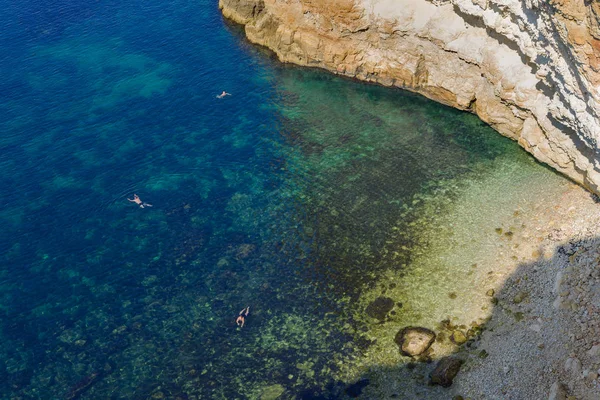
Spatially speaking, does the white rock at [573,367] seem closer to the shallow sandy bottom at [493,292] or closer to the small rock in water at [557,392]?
the shallow sandy bottom at [493,292]

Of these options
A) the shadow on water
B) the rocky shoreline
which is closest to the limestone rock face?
the rocky shoreline

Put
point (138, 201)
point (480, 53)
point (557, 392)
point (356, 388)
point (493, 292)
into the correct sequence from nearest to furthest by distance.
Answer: point (557, 392), point (356, 388), point (493, 292), point (138, 201), point (480, 53)

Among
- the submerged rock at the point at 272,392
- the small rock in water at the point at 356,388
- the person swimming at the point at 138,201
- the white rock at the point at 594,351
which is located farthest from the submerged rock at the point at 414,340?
the person swimming at the point at 138,201

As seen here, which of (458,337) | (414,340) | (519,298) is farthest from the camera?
(519,298)

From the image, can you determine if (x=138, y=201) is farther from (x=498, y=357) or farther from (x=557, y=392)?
(x=557, y=392)

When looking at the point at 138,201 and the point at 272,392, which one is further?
the point at 138,201

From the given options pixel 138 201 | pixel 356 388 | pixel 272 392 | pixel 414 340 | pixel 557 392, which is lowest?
pixel 138 201

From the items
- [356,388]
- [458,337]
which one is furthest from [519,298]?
[356,388]

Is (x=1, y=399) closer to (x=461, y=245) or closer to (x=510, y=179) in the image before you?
(x=461, y=245)
